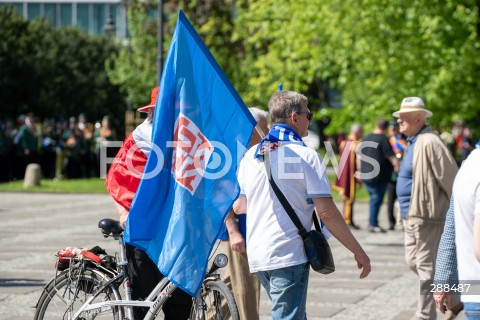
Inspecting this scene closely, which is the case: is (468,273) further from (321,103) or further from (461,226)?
(321,103)

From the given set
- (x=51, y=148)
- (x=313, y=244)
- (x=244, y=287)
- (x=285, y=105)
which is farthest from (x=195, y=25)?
(x=313, y=244)

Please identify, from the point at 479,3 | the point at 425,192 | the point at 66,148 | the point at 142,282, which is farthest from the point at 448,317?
the point at 66,148

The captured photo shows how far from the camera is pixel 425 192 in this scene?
834cm

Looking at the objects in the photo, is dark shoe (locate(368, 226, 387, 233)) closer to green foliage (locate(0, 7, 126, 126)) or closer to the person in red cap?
the person in red cap

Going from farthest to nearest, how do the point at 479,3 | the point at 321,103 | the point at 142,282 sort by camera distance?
the point at 321,103, the point at 479,3, the point at 142,282

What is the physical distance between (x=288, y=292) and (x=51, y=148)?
2766 centimetres

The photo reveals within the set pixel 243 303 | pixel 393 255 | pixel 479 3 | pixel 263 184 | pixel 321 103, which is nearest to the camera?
pixel 263 184

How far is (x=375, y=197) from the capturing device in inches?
642

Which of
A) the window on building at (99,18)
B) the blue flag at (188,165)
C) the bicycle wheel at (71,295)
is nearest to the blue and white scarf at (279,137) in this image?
the blue flag at (188,165)

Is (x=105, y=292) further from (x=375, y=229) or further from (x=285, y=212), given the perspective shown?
(x=375, y=229)

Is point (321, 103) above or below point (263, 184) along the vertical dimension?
above

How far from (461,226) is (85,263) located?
9.42 ft

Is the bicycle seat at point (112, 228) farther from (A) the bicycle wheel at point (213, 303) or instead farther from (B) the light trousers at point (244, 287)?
(B) the light trousers at point (244, 287)

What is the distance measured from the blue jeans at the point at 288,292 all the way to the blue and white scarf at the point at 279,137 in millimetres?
656
